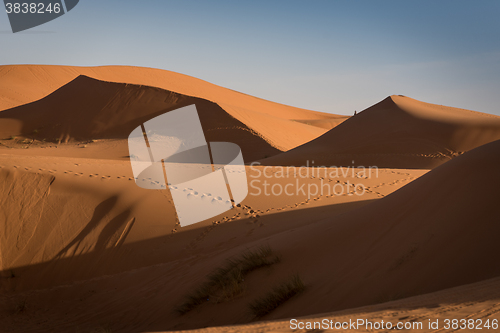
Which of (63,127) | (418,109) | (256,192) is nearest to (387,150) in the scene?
(418,109)

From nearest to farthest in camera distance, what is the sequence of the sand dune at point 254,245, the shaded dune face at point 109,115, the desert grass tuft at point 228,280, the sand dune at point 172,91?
the sand dune at point 254,245 → the desert grass tuft at point 228,280 → the shaded dune face at point 109,115 → the sand dune at point 172,91

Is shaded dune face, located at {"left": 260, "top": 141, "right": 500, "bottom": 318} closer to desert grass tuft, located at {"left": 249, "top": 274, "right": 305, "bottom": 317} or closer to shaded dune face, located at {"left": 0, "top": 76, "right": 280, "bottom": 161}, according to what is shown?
desert grass tuft, located at {"left": 249, "top": 274, "right": 305, "bottom": 317}

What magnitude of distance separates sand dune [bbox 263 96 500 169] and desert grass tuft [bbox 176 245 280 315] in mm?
12211

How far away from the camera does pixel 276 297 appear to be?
408 cm

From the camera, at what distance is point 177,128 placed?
77.2ft

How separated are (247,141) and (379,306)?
66.3ft

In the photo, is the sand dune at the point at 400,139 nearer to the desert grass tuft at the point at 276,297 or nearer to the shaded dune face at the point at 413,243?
the shaded dune face at the point at 413,243

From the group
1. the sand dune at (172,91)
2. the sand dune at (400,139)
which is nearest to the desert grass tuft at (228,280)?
the sand dune at (400,139)

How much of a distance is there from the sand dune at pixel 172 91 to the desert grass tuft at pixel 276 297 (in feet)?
58.8

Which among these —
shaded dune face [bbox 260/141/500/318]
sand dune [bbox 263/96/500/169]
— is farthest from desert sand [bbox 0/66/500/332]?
sand dune [bbox 263/96/500/169]

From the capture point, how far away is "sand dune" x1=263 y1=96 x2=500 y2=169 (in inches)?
716

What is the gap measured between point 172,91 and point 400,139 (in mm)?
16531

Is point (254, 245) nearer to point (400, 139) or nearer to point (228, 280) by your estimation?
point (228, 280)

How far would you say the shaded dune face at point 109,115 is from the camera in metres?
→ 23.7
